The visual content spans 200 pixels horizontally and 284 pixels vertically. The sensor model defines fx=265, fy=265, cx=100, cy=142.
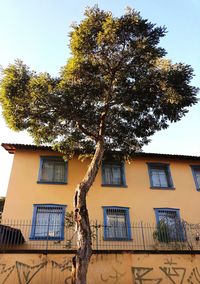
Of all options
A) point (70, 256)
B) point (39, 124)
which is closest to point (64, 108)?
point (39, 124)

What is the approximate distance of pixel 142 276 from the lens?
11047 millimetres

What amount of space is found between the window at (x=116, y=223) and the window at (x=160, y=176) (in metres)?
2.92

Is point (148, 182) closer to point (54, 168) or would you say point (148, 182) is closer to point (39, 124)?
point (54, 168)

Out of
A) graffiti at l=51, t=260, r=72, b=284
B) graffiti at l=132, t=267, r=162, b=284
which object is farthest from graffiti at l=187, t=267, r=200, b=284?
graffiti at l=51, t=260, r=72, b=284

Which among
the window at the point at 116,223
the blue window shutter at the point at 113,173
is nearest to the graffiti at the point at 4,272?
the window at the point at 116,223

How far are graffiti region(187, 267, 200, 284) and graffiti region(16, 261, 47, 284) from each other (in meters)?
6.13

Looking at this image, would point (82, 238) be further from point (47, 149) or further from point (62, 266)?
point (47, 149)

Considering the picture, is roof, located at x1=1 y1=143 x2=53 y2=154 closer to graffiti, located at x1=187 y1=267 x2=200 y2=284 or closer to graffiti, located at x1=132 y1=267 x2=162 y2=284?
graffiti, located at x1=132 y1=267 x2=162 y2=284

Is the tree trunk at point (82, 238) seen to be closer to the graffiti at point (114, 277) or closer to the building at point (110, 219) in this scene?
the building at point (110, 219)

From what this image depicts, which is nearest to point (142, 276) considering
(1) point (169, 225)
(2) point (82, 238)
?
(2) point (82, 238)

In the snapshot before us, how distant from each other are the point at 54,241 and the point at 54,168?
15.5 feet

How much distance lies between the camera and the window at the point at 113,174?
56.7 ft

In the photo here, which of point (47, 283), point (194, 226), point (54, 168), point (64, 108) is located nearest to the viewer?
point (47, 283)

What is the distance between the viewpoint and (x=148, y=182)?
57.9 feet
